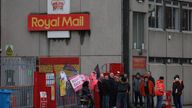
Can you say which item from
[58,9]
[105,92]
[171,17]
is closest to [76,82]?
[105,92]

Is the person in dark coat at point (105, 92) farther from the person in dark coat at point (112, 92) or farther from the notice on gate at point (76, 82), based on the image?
the notice on gate at point (76, 82)

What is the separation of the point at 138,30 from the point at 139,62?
76.0 inches

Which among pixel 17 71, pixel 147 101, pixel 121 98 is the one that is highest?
pixel 17 71

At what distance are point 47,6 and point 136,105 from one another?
25.2 ft

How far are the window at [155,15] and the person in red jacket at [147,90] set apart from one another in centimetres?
654

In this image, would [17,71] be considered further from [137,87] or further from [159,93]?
[159,93]

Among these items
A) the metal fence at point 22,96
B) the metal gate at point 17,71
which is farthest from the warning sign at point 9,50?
the metal fence at point 22,96

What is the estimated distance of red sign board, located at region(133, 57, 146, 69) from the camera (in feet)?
110

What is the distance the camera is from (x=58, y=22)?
33406 millimetres

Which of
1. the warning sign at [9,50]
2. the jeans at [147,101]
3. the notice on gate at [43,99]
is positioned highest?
the warning sign at [9,50]

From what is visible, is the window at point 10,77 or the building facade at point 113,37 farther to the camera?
the building facade at point 113,37

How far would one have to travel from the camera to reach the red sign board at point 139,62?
33.5 metres

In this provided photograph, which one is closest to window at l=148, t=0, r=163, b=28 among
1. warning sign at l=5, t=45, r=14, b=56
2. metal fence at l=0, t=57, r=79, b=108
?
warning sign at l=5, t=45, r=14, b=56

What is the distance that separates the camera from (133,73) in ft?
109
